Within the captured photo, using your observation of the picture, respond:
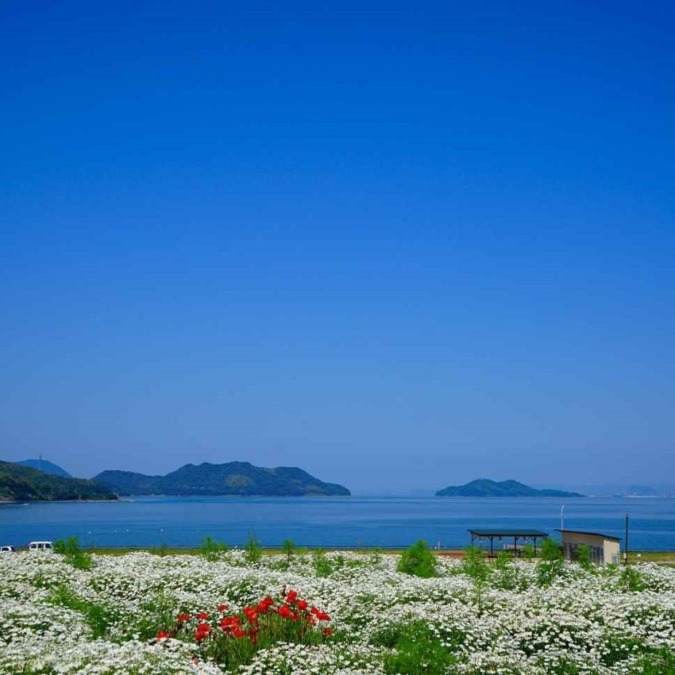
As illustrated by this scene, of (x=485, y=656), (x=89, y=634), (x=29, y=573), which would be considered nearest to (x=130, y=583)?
(x=29, y=573)

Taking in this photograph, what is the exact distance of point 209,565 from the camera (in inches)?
1025

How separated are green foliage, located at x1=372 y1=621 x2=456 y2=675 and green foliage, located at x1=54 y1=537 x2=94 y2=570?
1394 centimetres

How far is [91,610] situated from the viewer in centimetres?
1867

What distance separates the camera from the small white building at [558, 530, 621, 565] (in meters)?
41.7

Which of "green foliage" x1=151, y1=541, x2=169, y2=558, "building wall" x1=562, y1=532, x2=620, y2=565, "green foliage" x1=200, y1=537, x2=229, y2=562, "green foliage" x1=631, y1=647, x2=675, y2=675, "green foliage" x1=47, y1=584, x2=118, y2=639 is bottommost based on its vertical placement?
"green foliage" x1=151, y1=541, x2=169, y2=558

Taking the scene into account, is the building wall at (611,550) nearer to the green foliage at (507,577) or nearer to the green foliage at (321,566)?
the green foliage at (507,577)

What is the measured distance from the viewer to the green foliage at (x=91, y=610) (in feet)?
58.7

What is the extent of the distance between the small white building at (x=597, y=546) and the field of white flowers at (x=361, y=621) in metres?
16.9

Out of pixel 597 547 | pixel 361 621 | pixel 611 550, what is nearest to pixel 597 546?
pixel 597 547

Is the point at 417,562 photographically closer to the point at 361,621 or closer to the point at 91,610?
the point at 361,621

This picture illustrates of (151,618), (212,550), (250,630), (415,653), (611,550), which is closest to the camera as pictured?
(415,653)

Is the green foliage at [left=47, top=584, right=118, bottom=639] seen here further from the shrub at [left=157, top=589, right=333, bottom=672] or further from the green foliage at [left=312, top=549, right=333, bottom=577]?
the green foliage at [left=312, top=549, right=333, bottom=577]

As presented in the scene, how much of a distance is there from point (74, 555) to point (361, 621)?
45.9 feet

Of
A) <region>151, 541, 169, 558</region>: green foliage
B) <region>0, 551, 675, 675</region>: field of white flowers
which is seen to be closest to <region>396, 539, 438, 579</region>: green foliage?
<region>0, 551, 675, 675</region>: field of white flowers
